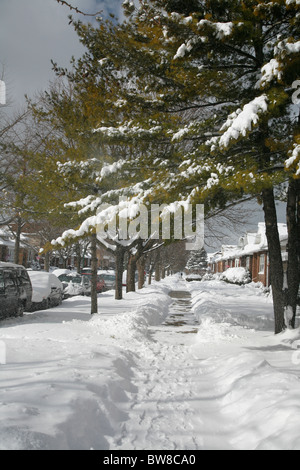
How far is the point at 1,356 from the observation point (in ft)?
18.7

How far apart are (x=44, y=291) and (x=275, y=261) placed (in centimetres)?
1015

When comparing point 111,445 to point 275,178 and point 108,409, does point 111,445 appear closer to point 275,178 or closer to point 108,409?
point 108,409

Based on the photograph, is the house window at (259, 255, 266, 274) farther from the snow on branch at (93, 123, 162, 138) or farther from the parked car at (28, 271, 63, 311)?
the snow on branch at (93, 123, 162, 138)

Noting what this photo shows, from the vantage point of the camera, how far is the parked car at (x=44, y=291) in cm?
1517

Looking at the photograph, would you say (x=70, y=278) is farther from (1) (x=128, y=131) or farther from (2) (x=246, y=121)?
(2) (x=246, y=121)

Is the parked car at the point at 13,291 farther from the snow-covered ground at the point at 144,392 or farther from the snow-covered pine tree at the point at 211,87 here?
the snow-covered pine tree at the point at 211,87

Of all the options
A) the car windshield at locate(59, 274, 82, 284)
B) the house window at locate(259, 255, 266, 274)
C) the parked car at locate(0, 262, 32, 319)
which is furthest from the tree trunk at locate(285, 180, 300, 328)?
the house window at locate(259, 255, 266, 274)

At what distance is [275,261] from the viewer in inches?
357

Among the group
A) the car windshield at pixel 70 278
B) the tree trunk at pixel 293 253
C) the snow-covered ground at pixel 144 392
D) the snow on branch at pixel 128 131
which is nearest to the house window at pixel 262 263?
the car windshield at pixel 70 278

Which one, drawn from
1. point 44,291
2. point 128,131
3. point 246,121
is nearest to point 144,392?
point 246,121

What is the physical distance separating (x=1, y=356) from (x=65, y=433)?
9.21 feet

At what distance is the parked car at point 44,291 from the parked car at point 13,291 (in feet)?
7.23

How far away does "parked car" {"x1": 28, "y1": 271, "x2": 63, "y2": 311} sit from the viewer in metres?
15.2

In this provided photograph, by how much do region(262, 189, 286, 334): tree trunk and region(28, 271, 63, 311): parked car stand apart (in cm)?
999
